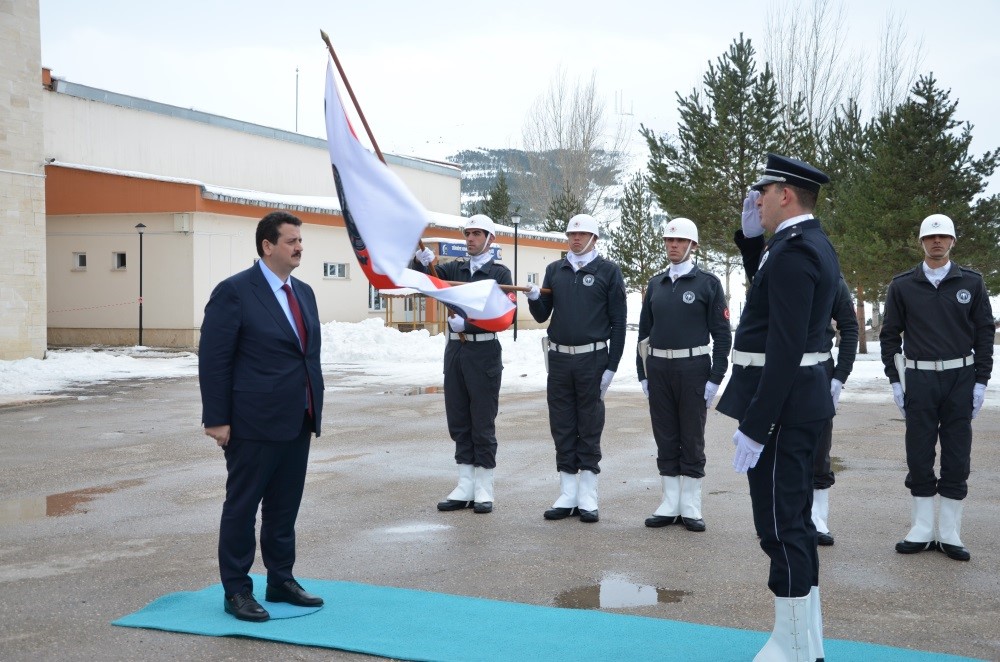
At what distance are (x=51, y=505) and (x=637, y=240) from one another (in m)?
46.5

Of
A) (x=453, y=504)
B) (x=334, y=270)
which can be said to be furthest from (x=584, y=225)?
(x=334, y=270)

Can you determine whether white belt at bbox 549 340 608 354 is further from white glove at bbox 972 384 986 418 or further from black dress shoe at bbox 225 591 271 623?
black dress shoe at bbox 225 591 271 623

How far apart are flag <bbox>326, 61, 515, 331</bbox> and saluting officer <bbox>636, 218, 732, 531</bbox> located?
2199mm

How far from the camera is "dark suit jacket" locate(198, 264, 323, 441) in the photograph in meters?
5.10

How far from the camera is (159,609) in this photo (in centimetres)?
519

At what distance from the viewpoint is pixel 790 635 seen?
4289 millimetres

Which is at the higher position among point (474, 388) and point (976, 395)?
point (976, 395)

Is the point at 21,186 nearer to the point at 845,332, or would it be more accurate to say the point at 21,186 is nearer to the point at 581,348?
the point at 581,348

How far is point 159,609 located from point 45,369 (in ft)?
60.5

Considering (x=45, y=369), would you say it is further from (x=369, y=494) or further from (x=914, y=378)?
(x=914, y=378)

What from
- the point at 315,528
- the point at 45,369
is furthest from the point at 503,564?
the point at 45,369

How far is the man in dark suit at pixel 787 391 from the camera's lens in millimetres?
4297

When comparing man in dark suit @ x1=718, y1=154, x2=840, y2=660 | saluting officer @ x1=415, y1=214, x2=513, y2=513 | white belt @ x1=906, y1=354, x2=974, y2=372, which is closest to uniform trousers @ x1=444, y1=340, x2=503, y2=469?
saluting officer @ x1=415, y1=214, x2=513, y2=513

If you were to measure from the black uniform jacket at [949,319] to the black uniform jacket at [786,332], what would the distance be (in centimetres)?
232
